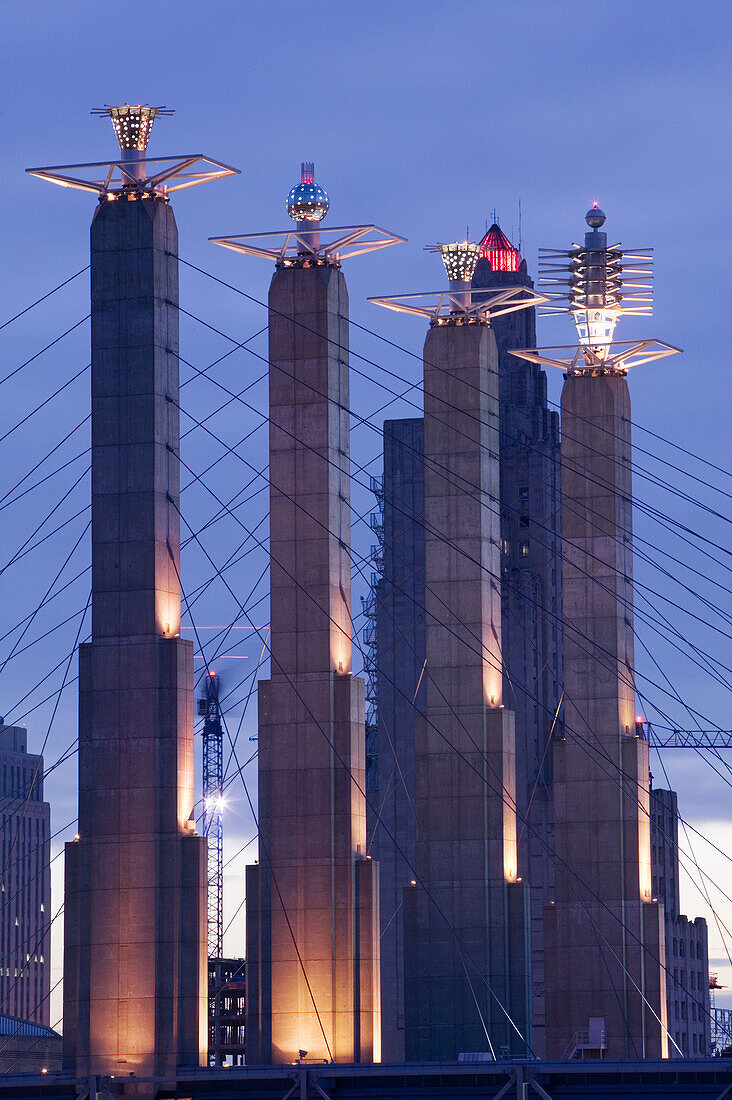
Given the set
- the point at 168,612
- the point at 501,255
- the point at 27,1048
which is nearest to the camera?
the point at 168,612

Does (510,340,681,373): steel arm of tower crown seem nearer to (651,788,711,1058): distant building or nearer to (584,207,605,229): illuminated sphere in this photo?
(584,207,605,229): illuminated sphere

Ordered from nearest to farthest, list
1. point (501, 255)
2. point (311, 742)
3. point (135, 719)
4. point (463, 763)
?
point (135, 719)
point (311, 742)
point (463, 763)
point (501, 255)

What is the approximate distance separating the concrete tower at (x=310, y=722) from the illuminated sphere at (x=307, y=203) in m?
0.03

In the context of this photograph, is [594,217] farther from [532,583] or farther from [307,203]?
[532,583]

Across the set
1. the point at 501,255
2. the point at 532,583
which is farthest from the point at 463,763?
the point at 501,255

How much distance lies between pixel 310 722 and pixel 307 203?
56.0 feet

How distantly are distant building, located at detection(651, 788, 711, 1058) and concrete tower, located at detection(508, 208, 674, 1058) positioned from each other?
80688mm

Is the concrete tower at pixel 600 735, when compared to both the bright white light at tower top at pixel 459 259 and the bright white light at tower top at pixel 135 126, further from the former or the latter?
the bright white light at tower top at pixel 135 126

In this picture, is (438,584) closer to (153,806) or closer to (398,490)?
(153,806)

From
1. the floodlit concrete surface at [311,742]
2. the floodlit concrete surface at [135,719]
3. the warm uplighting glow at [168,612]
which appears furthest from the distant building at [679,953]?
the floodlit concrete surface at [135,719]

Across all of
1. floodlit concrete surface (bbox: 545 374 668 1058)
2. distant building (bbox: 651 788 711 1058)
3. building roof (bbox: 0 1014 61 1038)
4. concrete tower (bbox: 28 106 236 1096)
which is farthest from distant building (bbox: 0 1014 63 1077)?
distant building (bbox: 651 788 711 1058)

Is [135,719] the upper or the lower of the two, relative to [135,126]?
lower

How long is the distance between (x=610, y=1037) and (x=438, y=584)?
56.9 feet

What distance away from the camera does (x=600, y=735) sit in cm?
9519
